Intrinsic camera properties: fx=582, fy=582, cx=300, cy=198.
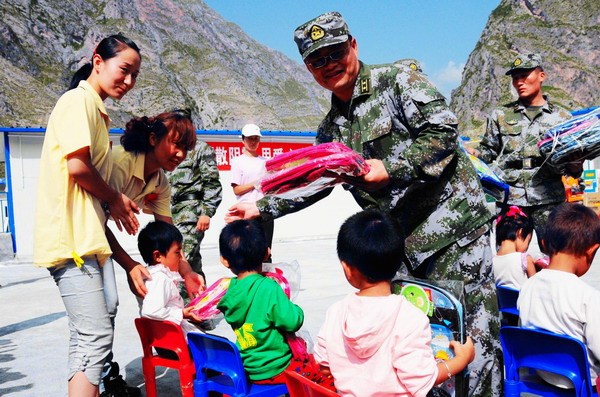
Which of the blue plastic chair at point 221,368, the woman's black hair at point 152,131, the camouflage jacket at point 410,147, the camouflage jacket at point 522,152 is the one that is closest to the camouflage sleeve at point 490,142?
the camouflage jacket at point 522,152

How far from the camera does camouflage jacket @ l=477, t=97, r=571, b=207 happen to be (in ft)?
13.8

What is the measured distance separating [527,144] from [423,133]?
235 centimetres

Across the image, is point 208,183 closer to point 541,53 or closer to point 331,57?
point 331,57

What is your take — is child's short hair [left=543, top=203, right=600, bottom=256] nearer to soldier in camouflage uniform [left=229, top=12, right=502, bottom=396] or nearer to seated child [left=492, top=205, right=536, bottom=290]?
soldier in camouflage uniform [left=229, top=12, right=502, bottom=396]

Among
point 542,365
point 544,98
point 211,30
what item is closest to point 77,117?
point 542,365

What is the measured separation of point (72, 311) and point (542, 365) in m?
1.95

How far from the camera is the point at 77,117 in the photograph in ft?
7.91

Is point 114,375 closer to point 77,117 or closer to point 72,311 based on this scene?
point 72,311

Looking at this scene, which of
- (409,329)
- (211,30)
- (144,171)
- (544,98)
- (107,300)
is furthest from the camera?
(211,30)

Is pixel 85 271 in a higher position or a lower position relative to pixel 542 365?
higher

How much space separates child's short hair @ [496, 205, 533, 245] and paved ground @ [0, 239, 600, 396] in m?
1.69

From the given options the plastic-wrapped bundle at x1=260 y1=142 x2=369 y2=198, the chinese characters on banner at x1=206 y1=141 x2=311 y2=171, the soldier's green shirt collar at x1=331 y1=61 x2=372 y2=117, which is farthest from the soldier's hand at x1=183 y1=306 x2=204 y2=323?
the chinese characters on banner at x1=206 y1=141 x2=311 y2=171

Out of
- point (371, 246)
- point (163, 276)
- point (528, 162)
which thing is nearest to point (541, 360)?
point (371, 246)

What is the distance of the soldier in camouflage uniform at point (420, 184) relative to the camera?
2.41 meters
